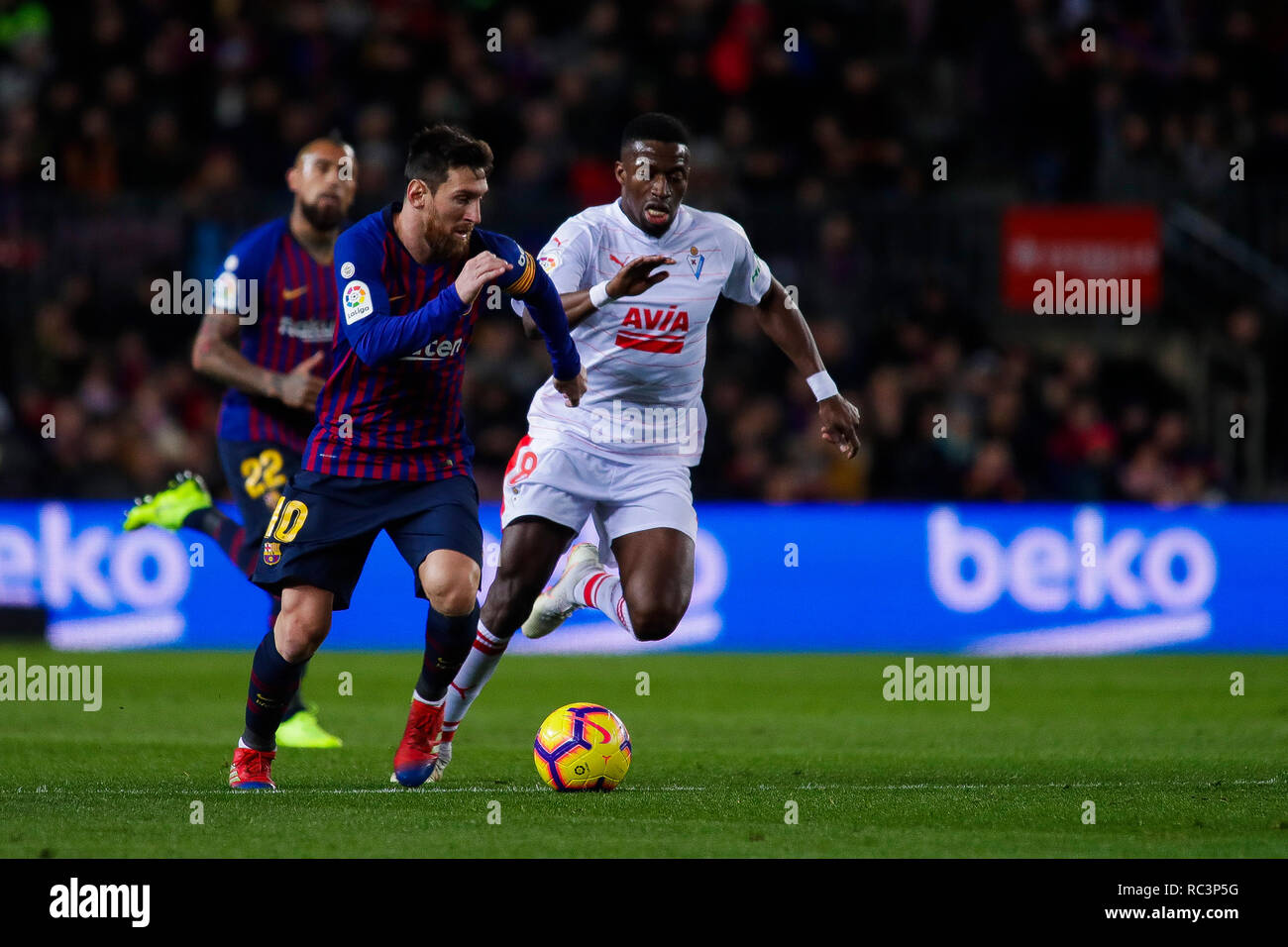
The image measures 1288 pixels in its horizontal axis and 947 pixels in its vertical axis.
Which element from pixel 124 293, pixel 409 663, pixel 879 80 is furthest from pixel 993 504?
pixel 124 293

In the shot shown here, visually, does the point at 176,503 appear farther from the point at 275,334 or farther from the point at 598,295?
the point at 598,295

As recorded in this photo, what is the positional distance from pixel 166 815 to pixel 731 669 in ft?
21.5

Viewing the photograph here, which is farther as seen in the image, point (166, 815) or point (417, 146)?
point (417, 146)

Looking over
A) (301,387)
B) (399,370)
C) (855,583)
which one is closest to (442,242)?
(399,370)

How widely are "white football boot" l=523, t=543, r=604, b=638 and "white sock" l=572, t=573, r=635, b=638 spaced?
0.12 ft

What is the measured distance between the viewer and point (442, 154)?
21.7ft

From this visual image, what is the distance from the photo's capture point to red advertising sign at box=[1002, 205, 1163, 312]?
15922mm

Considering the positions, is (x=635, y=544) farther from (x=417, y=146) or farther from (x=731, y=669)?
(x=731, y=669)

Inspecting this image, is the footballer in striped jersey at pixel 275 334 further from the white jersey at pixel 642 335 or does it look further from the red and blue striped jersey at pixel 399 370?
the red and blue striped jersey at pixel 399 370

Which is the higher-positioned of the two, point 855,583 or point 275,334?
point 275,334

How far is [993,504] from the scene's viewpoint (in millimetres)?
13516

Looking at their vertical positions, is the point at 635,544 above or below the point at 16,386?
below

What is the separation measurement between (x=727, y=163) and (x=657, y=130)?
9139 mm

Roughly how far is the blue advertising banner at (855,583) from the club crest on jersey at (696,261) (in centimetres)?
546
